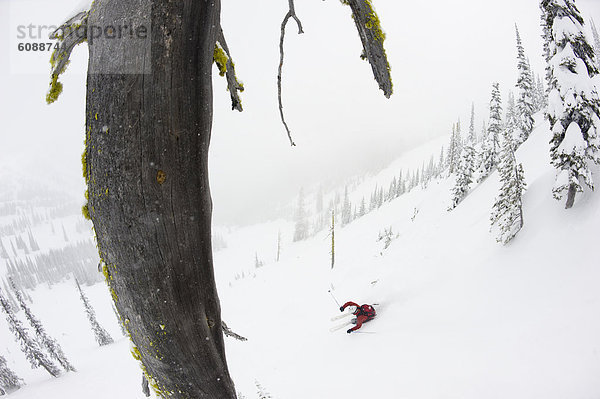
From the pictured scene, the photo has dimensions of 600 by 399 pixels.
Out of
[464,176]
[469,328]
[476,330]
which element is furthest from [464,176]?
[476,330]

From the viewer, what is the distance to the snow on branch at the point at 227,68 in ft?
4.66

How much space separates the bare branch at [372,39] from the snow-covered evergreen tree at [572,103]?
11621 mm

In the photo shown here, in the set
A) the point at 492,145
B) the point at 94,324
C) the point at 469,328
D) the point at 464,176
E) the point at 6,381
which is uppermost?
the point at 492,145

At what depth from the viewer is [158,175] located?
962mm

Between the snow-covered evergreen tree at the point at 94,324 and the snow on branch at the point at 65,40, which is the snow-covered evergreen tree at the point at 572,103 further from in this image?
the snow-covered evergreen tree at the point at 94,324

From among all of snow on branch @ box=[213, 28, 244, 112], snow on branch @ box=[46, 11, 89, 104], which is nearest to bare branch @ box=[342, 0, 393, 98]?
snow on branch @ box=[213, 28, 244, 112]

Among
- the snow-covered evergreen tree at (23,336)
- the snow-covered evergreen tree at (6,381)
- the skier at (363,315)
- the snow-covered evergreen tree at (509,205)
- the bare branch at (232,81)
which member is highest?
the bare branch at (232,81)

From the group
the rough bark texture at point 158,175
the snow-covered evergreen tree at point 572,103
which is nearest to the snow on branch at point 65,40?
the rough bark texture at point 158,175

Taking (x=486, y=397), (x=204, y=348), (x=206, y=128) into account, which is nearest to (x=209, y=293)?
(x=204, y=348)

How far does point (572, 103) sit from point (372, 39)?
12092 mm

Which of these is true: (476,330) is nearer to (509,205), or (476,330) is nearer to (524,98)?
(509,205)

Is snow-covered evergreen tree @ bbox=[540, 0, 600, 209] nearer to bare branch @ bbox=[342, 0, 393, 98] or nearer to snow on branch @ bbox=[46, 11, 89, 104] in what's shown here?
bare branch @ bbox=[342, 0, 393, 98]

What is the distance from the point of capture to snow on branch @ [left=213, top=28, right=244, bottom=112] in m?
1.42

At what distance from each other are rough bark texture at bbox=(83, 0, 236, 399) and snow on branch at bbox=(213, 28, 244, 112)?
1.16 ft
